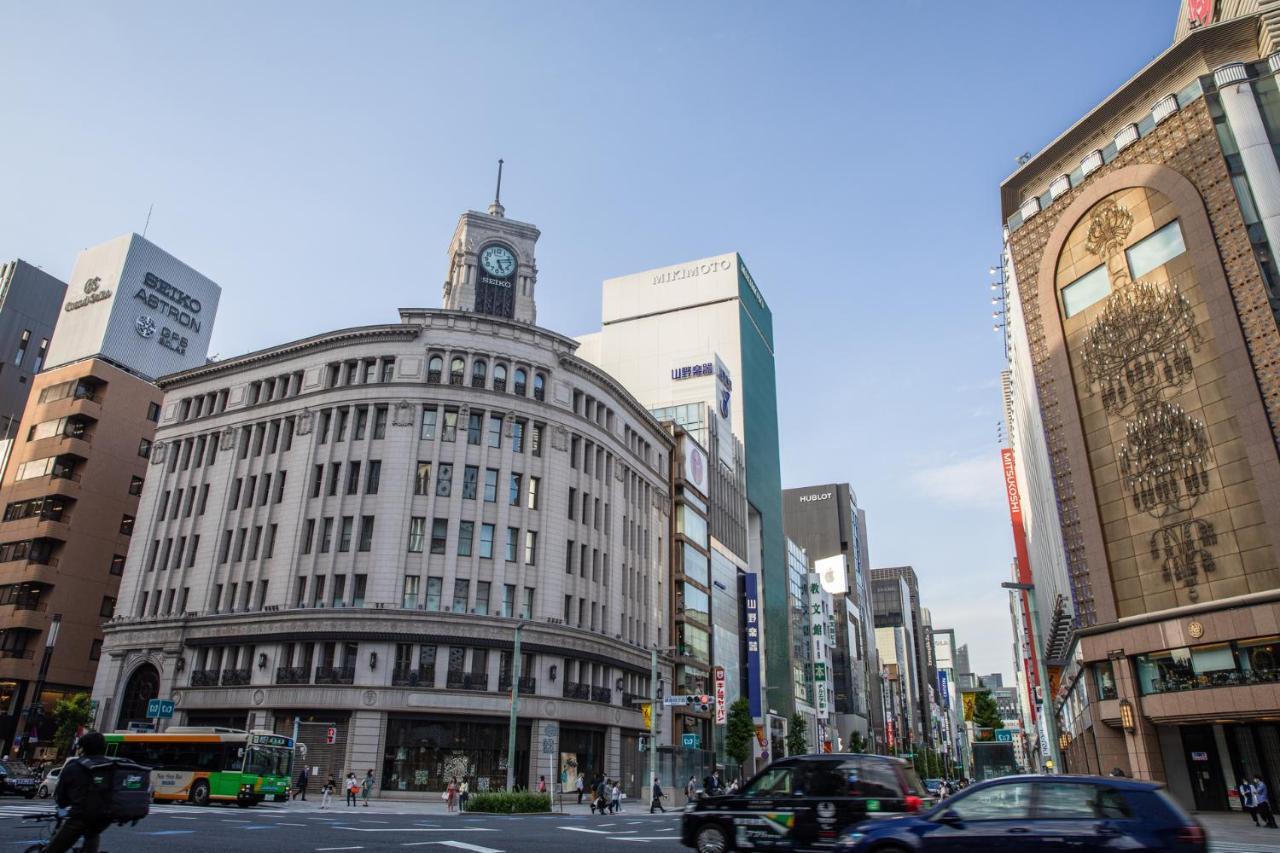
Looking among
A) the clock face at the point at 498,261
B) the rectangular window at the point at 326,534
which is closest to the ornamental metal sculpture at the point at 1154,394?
the rectangular window at the point at 326,534

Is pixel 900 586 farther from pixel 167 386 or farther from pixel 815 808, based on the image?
pixel 815 808

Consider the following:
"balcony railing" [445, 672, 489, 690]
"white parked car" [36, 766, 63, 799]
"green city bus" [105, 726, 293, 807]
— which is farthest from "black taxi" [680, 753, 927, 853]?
"balcony railing" [445, 672, 489, 690]

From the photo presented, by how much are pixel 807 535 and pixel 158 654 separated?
114997 millimetres

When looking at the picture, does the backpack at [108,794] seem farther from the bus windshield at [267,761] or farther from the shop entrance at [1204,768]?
the shop entrance at [1204,768]

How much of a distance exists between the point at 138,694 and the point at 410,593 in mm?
19672

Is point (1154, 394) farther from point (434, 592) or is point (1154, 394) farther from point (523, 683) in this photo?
point (434, 592)

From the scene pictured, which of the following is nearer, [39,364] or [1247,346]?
[1247,346]

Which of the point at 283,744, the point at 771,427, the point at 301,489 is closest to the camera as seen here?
the point at 283,744

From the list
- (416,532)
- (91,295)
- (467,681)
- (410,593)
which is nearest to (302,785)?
(467,681)

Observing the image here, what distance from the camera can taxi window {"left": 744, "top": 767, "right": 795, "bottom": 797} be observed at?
43.5 feet

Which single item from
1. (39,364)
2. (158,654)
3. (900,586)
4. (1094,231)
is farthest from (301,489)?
(900,586)

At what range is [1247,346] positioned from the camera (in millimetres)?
31781

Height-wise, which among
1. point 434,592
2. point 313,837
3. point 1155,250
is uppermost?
point 1155,250

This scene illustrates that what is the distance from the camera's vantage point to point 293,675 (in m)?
43.8
